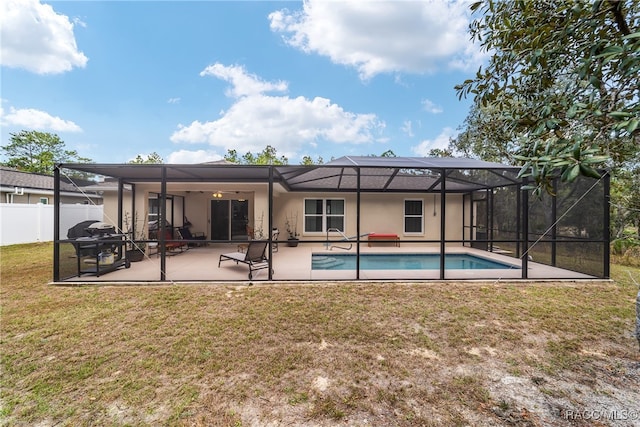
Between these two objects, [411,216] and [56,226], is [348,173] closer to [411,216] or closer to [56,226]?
[411,216]

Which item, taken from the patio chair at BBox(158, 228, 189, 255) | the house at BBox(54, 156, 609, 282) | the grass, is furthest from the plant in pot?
the grass

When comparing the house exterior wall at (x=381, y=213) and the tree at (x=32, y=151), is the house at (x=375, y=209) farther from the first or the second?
the tree at (x=32, y=151)

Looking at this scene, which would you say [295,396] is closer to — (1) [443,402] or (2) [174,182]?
(1) [443,402]

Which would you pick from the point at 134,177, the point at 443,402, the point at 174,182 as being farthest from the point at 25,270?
the point at 443,402

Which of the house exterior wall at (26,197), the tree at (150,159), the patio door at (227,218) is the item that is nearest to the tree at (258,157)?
the tree at (150,159)

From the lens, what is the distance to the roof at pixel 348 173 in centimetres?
625

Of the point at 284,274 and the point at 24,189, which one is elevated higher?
the point at 24,189

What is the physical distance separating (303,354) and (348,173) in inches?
251

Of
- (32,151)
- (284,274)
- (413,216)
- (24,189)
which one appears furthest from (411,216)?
(32,151)

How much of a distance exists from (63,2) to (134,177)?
610 centimetres

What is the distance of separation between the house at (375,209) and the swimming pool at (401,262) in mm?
519

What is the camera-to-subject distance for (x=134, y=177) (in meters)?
8.55

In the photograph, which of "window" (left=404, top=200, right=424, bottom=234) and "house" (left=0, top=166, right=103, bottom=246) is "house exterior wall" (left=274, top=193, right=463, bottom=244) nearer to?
"window" (left=404, top=200, right=424, bottom=234)

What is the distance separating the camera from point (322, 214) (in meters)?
12.5
